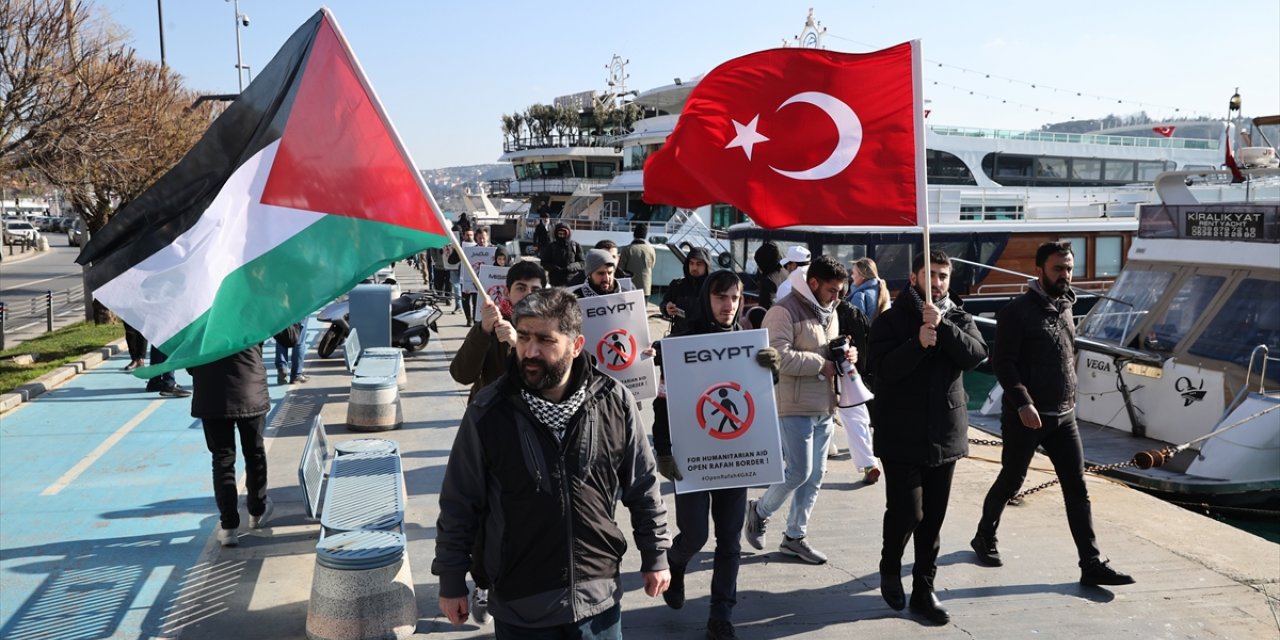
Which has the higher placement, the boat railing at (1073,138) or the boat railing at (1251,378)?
the boat railing at (1073,138)

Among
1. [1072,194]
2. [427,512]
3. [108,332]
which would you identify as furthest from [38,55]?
[1072,194]

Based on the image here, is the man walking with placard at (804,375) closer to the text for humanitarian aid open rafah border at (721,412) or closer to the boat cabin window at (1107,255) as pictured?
the text for humanitarian aid open rafah border at (721,412)

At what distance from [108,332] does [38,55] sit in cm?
600

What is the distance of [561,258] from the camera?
38.8 ft

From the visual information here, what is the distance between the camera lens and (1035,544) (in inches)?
259

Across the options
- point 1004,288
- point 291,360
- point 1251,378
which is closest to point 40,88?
point 291,360

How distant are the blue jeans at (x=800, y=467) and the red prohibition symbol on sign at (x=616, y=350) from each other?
1.13 meters

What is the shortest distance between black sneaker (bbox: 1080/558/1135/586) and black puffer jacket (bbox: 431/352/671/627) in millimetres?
3521

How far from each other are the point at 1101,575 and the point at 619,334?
3.18m

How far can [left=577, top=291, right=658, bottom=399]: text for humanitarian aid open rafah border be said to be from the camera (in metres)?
6.50

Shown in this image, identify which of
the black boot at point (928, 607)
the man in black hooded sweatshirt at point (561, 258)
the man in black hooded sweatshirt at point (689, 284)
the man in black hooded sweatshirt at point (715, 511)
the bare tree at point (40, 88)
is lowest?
the black boot at point (928, 607)

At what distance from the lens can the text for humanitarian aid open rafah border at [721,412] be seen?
510 cm

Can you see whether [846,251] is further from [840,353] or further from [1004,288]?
[840,353]

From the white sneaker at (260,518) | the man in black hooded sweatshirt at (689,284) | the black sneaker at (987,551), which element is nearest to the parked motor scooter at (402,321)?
the man in black hooded sweatshirt at (689,284)
